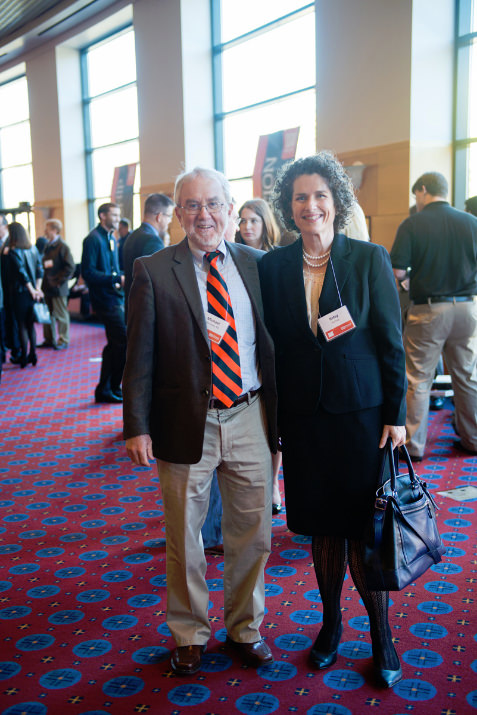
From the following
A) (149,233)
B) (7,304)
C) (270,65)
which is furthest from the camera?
(270,65)

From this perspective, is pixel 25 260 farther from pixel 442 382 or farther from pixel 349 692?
pixel 349 692

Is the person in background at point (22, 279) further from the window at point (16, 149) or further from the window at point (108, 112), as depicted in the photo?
the window at point (16, 149)

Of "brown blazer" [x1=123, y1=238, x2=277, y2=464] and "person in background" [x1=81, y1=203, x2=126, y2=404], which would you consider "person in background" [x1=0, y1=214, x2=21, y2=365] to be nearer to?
"person in background" [x1=81, y1=203, x2=126, y2=404]

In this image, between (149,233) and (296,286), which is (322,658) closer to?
(296,286)

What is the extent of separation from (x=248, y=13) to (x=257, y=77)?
3.11 feet

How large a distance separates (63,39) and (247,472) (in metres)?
13.6

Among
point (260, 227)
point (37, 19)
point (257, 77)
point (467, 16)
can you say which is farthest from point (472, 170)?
point (37, 19)

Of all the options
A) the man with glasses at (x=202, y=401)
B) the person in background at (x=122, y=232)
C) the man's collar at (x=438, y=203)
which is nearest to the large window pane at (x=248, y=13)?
the person in background at (x=122, y=232)

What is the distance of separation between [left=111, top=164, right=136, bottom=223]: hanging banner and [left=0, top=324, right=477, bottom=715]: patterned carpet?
8755 mm

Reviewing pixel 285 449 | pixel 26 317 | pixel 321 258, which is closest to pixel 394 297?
pixel 321 258

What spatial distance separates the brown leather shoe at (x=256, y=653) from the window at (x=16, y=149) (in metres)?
14.6

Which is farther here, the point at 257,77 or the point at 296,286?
the point at 257,77

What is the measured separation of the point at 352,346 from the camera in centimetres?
196

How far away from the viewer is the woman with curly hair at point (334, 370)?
196cm
